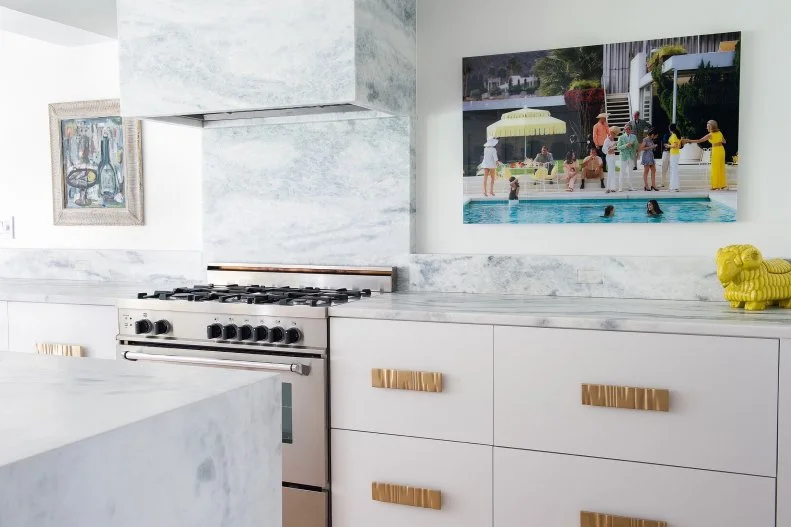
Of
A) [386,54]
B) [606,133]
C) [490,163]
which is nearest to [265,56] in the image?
[386,54]

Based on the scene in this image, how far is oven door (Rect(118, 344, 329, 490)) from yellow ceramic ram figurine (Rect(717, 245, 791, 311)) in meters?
1.31

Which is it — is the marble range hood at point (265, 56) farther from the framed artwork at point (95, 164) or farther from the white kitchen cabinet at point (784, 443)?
the white kitchen cabinet at point (784, 443)

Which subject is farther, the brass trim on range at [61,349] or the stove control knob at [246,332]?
the brass trim on range at [61,349]

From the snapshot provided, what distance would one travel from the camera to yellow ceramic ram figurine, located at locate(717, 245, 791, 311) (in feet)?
7.35

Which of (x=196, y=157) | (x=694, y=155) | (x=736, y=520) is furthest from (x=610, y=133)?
(x=196, y=157)

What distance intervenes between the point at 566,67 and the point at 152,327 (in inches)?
71.3

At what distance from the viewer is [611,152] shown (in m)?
2.71

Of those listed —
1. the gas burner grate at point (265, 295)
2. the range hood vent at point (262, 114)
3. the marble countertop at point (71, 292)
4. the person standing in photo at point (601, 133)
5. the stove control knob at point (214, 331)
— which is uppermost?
the range hood vent at point (262, 114)

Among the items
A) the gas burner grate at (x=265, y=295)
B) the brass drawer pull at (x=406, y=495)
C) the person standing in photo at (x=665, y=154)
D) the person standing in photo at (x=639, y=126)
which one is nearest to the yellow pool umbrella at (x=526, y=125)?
the person standing in photo at (x=639, y=126)

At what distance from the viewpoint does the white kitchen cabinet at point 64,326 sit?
113 inches

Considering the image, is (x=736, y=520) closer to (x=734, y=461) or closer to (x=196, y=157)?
(x=734, y=461)

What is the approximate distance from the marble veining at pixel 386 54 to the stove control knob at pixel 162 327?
106 centimetres

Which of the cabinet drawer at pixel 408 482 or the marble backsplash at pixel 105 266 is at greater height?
the marble backsplash at pixel 105 266

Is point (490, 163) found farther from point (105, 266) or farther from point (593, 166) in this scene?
point (105, 266)
